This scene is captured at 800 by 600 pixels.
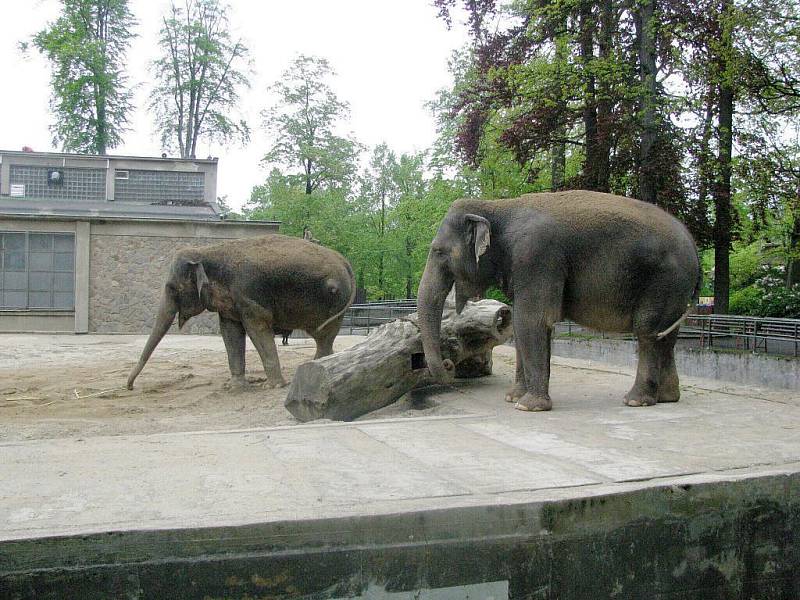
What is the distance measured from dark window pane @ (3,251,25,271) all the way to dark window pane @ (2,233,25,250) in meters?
0.17

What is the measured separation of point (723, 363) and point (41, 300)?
59.7 ft

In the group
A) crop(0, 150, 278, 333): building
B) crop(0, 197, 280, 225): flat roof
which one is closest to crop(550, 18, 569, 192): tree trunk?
crop(0, 150, 278, 333): building

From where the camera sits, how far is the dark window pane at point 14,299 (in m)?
21.0

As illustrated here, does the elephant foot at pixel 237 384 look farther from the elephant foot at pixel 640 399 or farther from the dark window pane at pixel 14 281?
the dark window pane at pixel 14 281

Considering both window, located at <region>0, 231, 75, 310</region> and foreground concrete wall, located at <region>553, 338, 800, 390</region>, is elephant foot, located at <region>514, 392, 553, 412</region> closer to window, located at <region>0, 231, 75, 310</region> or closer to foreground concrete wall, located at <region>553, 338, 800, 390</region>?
foreground concrete wall, located at <region>553, 338, 800, 390</region>

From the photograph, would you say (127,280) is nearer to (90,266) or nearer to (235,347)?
(90,266)

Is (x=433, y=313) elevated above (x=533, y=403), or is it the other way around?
(x=433, y=313)

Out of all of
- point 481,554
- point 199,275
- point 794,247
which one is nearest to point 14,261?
point 199,275

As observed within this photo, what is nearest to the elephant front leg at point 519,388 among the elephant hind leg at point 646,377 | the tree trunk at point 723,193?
the elephant hind leg at point 646,377

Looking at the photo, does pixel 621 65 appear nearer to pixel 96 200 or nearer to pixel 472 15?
pixel 472 15

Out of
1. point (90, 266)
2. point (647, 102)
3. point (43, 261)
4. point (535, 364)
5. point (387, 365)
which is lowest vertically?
point (387, 365)

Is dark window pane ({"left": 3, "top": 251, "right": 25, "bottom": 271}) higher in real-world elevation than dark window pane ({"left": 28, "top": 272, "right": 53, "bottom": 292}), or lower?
higher

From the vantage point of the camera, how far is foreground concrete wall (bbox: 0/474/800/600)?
10.5ft

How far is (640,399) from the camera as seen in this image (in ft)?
23.5
